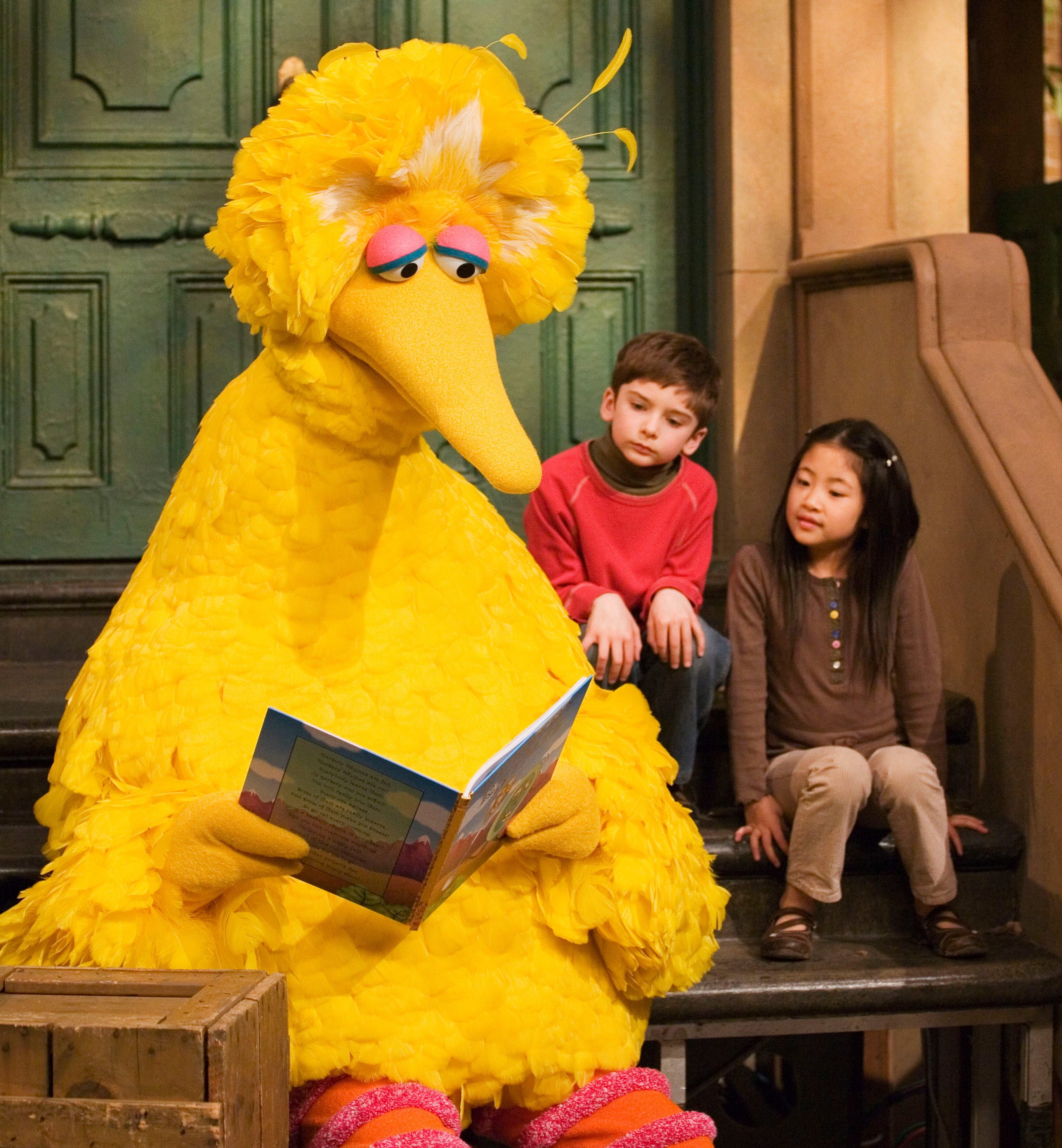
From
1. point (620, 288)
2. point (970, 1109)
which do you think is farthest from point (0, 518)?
point (970, 1109)

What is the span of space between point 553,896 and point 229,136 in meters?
2.52

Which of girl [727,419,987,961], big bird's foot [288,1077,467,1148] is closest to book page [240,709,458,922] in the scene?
big bird's foot [288,1077,467,1148]

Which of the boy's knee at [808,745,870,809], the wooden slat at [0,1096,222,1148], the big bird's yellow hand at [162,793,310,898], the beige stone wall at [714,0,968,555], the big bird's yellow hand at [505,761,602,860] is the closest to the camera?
the wooden slat at [0,1096,222,1148]

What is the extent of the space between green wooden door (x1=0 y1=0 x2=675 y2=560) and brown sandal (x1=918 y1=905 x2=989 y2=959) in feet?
5.35

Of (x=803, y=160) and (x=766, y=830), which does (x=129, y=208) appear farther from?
(x=766, y=830)

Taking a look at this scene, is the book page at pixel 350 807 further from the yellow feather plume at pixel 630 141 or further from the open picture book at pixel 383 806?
the yellow feather plume at pixel 630 141

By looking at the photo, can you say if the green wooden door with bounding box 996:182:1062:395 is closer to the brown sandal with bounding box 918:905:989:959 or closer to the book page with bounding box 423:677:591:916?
the brown sandal with bounding box 918:905:989:959

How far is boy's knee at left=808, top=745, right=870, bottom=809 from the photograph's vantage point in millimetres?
2248

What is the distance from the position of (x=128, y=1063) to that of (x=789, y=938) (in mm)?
1265

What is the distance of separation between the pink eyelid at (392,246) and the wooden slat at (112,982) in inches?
29.5

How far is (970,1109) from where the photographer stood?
2.46m

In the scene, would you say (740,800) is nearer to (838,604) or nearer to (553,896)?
(838,604)

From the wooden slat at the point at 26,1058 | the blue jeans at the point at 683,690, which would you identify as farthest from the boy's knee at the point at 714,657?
the wooden slat at the point at 26,1058

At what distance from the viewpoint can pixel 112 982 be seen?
1386 millimetres
